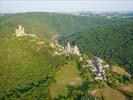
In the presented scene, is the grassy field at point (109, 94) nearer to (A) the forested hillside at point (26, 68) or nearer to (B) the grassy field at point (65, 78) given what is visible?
(B) the grassy field at point (65, 78)

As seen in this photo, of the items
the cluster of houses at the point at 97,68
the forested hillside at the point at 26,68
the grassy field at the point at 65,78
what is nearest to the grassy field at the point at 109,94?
the grassy field at the point at 65,78

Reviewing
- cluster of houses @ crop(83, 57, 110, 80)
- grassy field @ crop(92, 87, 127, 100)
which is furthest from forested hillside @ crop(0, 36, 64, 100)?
grassy field @ crop(92, 87, 127, 100)

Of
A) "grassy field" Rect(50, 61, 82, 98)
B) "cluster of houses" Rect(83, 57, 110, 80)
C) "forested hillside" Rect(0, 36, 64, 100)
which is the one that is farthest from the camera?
"cluster of houses" Rect(83, 57, 110, 80)

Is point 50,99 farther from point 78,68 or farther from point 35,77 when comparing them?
point 78,68

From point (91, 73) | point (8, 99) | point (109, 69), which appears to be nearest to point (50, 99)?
point (8, 99)

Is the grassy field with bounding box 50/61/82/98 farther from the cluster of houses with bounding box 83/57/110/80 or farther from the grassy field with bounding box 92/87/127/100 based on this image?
the grassy field with bounding box 92/87/127/100

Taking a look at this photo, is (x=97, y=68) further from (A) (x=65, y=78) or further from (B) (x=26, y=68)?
(B) (x=26, y=68)
